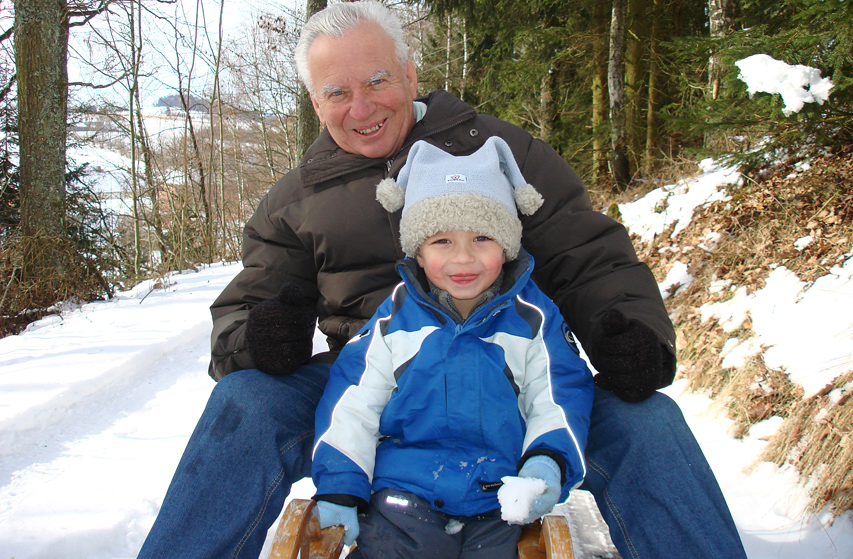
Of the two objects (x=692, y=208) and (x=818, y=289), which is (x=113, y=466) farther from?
(x=692, y=208)

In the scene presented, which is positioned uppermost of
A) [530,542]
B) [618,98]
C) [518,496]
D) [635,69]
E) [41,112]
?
[635,69]

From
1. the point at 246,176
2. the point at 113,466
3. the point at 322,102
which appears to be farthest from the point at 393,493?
the point at 246,176

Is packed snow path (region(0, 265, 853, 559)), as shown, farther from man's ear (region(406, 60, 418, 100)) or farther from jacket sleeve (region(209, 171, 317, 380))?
man's ear (region(406, 60, 418, 100))

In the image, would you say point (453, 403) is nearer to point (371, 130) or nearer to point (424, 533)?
point (424, 533)

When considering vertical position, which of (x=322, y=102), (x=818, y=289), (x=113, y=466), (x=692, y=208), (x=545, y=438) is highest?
(x=322, y=102)

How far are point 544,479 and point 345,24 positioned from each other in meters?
1.59

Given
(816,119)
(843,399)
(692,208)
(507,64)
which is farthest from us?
(507,64)

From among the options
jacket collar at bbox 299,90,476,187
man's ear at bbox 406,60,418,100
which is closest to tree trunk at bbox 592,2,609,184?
man's ear at bbox 406,60,418,100

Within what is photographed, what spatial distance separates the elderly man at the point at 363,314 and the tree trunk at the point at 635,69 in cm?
528

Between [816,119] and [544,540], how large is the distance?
2857mm

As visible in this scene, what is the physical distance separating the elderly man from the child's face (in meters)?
0.29

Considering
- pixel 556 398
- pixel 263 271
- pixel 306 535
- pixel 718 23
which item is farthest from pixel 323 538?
pixel 718 23

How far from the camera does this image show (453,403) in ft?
4.47

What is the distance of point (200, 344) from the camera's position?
164 inches
